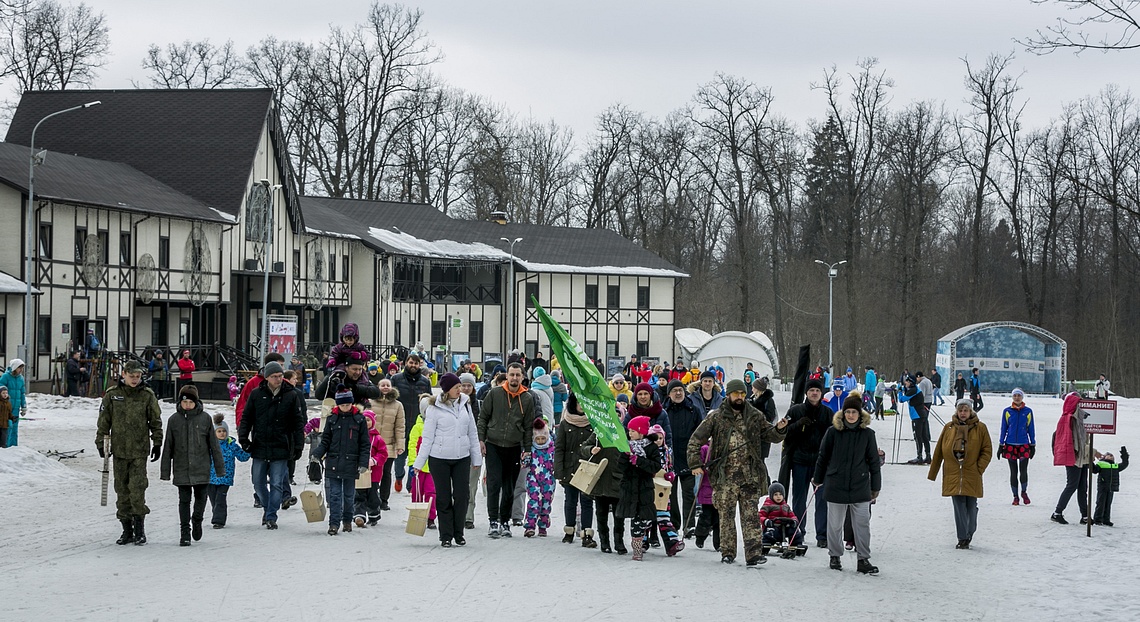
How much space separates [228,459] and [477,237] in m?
49.5

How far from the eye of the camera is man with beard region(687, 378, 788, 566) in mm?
11617

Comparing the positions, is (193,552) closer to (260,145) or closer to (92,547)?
(92,547)

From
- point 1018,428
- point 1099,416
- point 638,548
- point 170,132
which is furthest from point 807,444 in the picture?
point 170,132

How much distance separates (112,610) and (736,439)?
5453 millimetres

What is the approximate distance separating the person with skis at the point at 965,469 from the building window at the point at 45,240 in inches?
1183

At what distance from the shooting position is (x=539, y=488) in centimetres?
1321

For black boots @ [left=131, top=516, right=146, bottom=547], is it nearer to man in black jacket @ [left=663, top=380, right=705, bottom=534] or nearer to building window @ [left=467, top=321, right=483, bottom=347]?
man in black jacket @ [left=663, top=380, right=705, bottom=534]

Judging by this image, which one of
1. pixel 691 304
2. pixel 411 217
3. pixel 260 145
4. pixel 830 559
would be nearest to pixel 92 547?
pixel 830 559

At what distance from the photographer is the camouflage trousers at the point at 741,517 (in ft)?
37.8

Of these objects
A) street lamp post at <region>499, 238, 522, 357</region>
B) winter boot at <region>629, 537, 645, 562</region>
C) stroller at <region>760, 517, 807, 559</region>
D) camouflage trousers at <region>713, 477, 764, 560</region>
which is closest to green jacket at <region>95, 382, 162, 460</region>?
winter boot at <region>629, 537, 645, 562</region>

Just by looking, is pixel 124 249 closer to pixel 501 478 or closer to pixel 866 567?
pixel 501 478

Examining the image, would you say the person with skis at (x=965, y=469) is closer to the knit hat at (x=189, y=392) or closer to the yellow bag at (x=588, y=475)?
the yellow bag at (x=588, y=475)

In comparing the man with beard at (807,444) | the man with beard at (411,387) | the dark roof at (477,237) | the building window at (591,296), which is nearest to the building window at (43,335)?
the dark roof at (477,237)

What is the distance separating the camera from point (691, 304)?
79.4m
